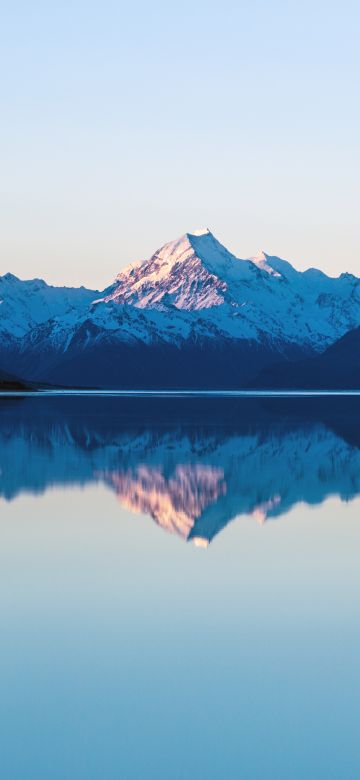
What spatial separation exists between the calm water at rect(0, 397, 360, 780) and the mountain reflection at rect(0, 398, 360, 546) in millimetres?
310

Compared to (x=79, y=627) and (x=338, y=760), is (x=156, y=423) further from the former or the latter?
(x=338, y=760)

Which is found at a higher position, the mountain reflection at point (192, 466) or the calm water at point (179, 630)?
the mountain reflection at point (192, 466)

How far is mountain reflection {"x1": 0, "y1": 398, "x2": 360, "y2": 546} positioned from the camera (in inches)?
1655

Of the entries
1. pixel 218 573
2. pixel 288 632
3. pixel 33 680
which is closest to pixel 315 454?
pixel 218 573

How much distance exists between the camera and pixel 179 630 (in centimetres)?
2217

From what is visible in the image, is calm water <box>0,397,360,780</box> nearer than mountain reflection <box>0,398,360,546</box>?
Yes

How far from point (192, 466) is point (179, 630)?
120 feet

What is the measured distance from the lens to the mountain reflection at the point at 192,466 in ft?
138

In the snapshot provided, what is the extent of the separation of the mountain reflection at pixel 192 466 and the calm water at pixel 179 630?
1.02ft

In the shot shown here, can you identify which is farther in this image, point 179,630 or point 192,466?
point 192,466

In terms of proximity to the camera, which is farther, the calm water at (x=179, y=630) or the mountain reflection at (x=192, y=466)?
the mountain reflection at (x=192, y=466)

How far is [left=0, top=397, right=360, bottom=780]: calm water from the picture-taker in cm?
1564

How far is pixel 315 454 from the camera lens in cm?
6706

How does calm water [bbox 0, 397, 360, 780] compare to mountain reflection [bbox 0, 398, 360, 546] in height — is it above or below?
below
